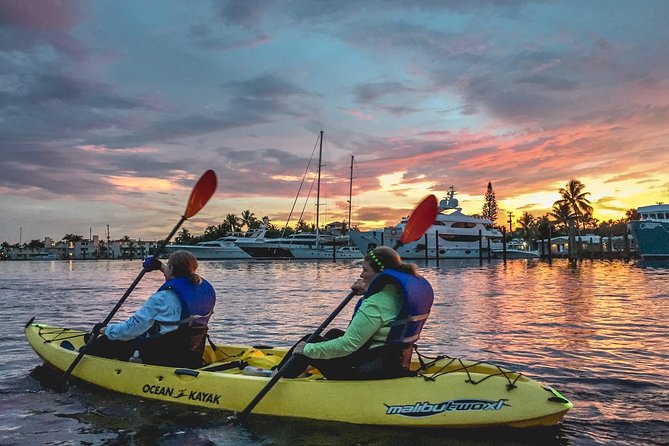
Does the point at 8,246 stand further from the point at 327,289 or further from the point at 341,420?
the point at 341,420

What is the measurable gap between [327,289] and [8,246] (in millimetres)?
172792

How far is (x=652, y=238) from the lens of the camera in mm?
48312

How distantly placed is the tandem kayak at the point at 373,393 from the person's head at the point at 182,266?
1.05 meters

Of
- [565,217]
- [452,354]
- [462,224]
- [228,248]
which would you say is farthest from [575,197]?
[452,354]

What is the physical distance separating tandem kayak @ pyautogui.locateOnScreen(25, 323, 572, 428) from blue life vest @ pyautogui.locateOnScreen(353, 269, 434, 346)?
17.6 inches

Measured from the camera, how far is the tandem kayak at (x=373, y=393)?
5.30m

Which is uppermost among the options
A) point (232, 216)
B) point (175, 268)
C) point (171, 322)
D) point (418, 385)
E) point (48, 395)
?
point (232, 216)

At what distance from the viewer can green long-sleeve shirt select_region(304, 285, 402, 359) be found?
5.31 m

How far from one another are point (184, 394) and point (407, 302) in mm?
2806

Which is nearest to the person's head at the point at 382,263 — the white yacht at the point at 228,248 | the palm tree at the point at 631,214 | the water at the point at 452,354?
the water at the point at 452,354

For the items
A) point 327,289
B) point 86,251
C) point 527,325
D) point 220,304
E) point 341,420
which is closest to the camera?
point 341,420

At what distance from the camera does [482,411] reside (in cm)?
531

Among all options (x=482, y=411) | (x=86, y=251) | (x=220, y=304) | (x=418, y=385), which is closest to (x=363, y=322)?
(x=418, y=385)

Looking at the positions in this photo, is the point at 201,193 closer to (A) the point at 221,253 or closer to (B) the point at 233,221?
(A) the point at 221,253
